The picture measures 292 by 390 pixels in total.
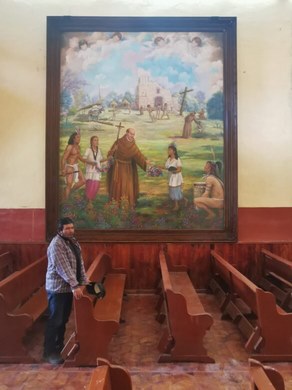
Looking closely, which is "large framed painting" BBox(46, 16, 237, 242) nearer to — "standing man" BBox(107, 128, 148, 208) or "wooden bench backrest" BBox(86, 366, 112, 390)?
"standing man" BBox(107, 128, 148, 208)

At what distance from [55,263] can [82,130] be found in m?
3.13

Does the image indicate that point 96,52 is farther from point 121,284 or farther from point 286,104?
point 121,284

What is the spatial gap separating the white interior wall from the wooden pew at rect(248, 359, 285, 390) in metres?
4.43

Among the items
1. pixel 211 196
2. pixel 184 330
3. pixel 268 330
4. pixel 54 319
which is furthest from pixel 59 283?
pixel 211 196

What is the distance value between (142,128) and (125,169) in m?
0.75

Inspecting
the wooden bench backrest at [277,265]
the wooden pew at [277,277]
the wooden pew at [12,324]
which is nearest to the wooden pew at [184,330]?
the wooden pew at [12,324]

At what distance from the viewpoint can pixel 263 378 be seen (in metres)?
1.85

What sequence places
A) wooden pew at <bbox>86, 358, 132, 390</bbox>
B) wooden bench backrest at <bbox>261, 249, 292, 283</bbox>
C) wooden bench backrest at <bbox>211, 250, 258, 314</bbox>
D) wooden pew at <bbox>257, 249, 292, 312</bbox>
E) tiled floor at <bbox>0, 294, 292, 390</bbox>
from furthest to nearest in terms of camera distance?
1. wooden bench backrest at <bbox>261, 249, 292, 283</bbox>
2. wooden pew at <bbox>257, 249, 292, 312</bbox>
3. wooden bench backrest at <bbox>211, 250, 258, 314</bbox>
4. tiled floor at <bbox>0, 294, 292, 390</bbox>
5. wooden pew at <bbox>86, 358, 132, 390</bbox>

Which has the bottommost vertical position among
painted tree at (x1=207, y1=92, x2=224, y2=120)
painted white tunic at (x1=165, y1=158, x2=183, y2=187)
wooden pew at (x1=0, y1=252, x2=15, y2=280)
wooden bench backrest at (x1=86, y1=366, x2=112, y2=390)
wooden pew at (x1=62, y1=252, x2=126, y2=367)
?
wooden pew at (x1=62, y1=252, x2=126, y2=367)

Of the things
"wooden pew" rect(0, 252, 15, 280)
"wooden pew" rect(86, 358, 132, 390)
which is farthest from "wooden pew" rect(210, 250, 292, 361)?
"wooden pew" rect(0, 252, 15, 280)

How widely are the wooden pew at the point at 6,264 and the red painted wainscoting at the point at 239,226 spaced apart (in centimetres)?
30

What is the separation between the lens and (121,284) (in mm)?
5312

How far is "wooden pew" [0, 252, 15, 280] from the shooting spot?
5781 millimetres

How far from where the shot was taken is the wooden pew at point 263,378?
179cm
